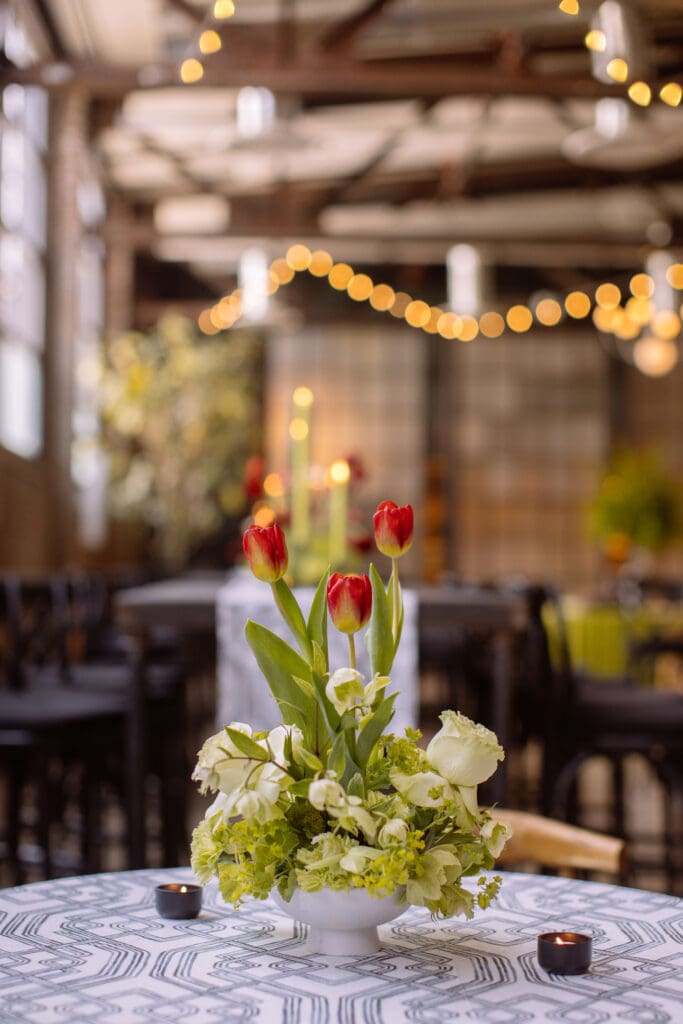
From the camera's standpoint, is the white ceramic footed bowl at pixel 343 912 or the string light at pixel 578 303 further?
the string light at pixel 578 303

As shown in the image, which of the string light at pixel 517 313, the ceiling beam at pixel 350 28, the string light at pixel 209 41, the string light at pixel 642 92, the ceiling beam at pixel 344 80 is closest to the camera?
the string light at pixel 642 92

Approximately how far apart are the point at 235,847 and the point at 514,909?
40 centimetres

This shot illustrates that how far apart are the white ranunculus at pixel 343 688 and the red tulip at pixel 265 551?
11 centimetres

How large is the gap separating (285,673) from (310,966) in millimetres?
263

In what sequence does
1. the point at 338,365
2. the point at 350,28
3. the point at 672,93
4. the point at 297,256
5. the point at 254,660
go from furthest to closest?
the point at 338,365 < the point at 297,256 < the point at 350,28 < the point at 672,93 < the point at 254,660

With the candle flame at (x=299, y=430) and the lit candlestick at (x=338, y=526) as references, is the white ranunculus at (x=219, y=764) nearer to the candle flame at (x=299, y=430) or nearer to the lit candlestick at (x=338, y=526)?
the lit candlestick at (x=338, y=526)

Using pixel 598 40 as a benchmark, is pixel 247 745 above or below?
below

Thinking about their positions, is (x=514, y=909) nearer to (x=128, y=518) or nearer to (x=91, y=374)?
(x=91, y=374)

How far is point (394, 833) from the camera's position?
1159 millimetres

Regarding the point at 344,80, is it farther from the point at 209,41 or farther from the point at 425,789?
the point at 425,789

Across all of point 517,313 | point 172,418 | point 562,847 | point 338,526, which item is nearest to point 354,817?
point 562,847

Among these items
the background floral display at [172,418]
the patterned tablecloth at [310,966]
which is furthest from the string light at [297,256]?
the patterned tablecloth at [310,966]

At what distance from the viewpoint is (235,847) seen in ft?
3.97

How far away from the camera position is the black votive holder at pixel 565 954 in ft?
3.95
